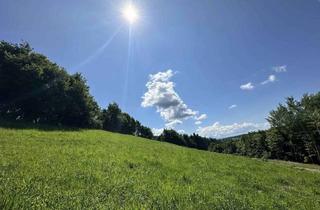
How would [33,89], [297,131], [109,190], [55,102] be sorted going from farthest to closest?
[297,131], [55,102], [33,89], [109,190]

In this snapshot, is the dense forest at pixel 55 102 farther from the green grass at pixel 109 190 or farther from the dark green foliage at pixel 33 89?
the green grass at pixel 109 190

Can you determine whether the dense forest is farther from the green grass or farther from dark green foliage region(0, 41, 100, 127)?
the green grass

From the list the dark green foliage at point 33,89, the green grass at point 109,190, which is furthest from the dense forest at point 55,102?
the green grass at point 109,190

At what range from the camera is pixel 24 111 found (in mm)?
42719

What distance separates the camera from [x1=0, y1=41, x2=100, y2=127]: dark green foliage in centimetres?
3969

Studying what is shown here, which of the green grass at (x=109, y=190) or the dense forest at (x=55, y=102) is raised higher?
the dense forest at (x=55, y=102)

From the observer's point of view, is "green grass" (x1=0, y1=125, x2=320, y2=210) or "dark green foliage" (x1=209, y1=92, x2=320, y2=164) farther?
"dark green foliage" (x1=209, y1=92, x2=320, y2=164)

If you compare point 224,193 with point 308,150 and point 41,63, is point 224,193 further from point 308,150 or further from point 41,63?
point 308,150

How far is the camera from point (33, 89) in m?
41.2

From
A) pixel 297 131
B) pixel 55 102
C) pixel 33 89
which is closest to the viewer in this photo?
pixel 33 89

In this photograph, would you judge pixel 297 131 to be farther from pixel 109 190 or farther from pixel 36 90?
pixel 109 190

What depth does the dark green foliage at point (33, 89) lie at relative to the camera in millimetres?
39688

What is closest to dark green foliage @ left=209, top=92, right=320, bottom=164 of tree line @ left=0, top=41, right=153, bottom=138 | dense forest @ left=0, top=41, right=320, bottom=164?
dense forest @ left=0, top=41, right=320, bottom=164

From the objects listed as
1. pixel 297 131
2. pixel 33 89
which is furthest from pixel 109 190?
pixel 297 131
